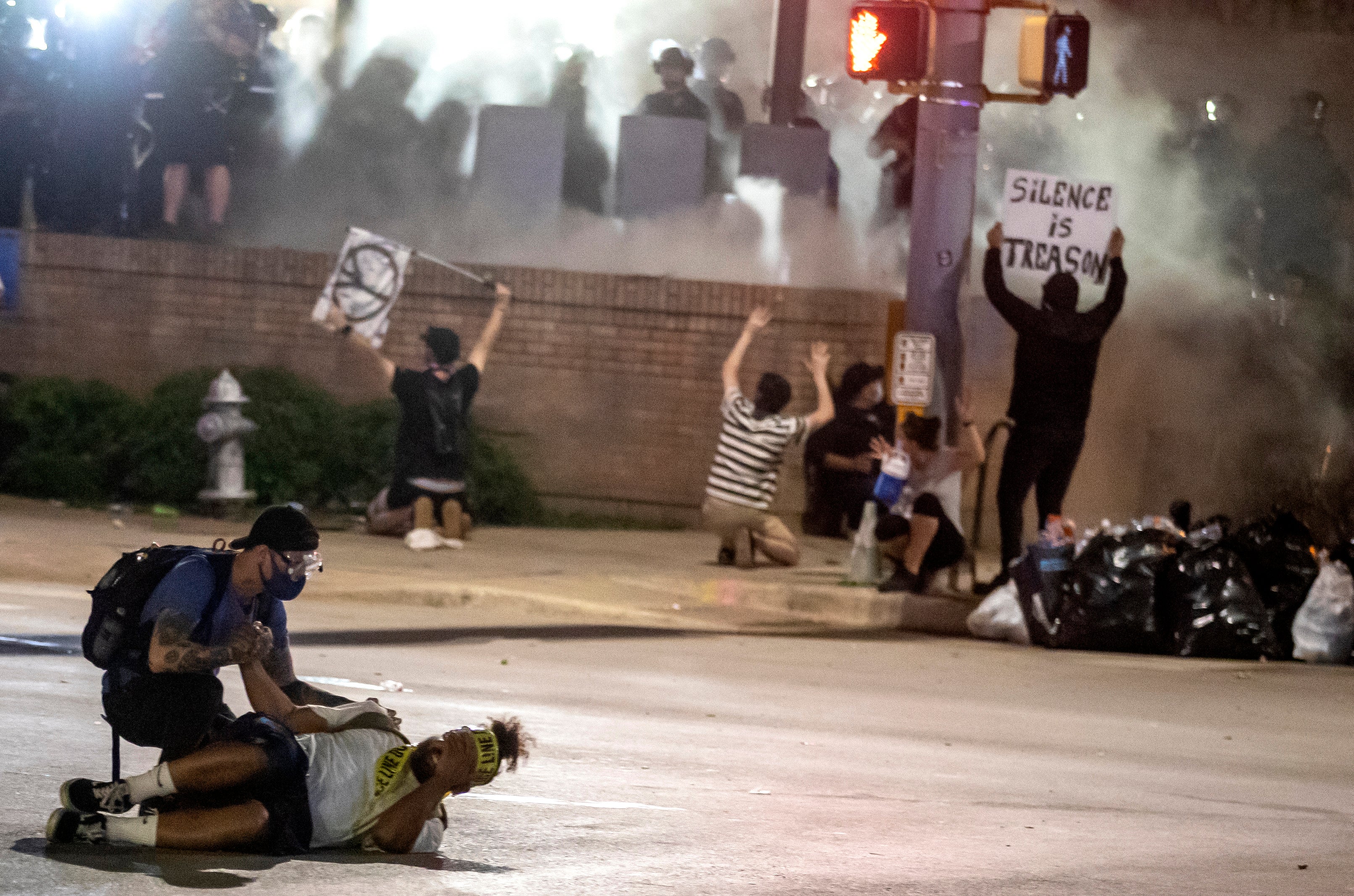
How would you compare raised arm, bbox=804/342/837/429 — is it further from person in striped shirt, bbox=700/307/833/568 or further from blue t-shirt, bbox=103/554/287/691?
blue t-shirt, bbox=103/554/287/691

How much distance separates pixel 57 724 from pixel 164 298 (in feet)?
28.3

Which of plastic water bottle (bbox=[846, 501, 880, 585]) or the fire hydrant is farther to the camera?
the fire hydrant

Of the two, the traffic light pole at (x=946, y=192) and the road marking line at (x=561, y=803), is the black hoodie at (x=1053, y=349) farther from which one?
the road marking line at (x=561, y=803)

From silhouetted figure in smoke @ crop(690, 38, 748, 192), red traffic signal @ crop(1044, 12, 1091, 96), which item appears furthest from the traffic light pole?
silhouetted figure in smoke @ crop(690, 38, 748, 192)

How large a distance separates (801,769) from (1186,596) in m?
4.24

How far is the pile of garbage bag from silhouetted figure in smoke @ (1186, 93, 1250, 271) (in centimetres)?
700

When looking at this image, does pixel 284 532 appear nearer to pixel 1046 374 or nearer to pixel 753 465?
pixel 753 465

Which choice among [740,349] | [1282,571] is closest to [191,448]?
[740,349]

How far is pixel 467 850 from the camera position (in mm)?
5469

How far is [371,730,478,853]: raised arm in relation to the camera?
17.0 feet

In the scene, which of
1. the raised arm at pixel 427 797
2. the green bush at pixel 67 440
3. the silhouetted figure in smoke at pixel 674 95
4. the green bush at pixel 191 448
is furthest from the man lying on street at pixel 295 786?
the silhouetted figure in smoke at pixel 674 95

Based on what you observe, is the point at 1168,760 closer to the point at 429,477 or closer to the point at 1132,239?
the point at 429,477

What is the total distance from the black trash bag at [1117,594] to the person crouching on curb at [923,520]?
1144 millimetres

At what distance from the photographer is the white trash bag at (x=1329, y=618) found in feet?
34.4
